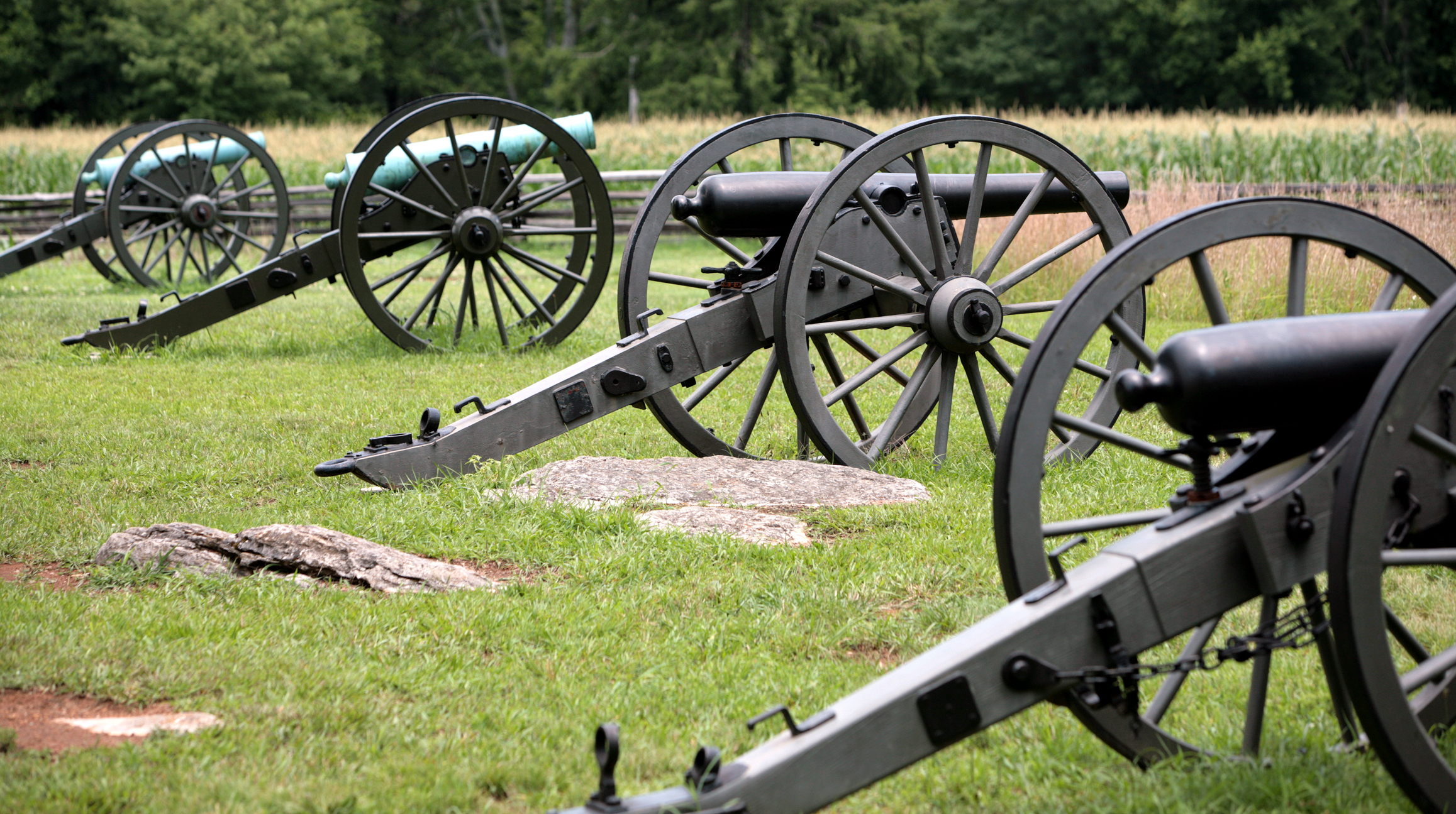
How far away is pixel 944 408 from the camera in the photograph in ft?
16.2

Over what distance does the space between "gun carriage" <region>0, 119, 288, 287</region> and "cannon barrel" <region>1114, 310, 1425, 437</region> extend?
10.8m

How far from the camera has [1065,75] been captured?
41219 mm

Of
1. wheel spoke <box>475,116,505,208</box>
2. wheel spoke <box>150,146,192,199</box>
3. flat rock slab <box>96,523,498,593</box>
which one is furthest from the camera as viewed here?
wheel spoke <box>150,146,192,199</box>

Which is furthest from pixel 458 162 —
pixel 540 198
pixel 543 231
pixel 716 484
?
pixel 716 484

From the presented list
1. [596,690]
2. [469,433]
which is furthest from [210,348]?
[596,690]

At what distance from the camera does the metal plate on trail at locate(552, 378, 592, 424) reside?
476 centimetres

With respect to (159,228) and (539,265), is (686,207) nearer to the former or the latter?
(539,265)

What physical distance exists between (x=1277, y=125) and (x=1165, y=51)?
2086cm

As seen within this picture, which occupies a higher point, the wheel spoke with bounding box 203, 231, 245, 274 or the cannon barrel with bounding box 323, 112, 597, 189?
the cannon barrel with bounding box 323, 112, 597, 189

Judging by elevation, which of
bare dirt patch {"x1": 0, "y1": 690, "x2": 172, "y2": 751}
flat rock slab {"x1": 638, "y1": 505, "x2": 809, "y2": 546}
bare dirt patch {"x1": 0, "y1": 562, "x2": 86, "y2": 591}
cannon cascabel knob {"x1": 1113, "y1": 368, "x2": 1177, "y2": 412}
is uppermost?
cannon cascabel knob {"x1": 1113, "y1": 368, "x2": 1177, "y2": 412}

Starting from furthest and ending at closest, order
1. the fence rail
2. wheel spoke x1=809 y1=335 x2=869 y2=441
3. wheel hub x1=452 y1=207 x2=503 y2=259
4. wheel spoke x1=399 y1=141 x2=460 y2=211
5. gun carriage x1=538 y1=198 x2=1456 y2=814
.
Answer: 1. the fence rail
2. wheel hub x1=452 y1=207 x2=503 y2=259
3. wheel spoke x1=399 y1=141 x2=460 y2=211
4. wheel spoke x1=809 y1=335 x2=869 y2=441
5. gun carriage x1=538 y1=198 x2=1456 y2=814

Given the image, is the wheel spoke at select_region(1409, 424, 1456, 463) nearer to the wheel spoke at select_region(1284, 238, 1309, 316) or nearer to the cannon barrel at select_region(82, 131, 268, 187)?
the wheel spoke at select_region(1284, 238, 1309, 316)

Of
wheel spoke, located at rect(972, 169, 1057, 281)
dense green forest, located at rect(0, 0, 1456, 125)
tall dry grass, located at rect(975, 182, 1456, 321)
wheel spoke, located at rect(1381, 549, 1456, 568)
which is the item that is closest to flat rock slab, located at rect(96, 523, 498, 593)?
wheel spoke, located at rect(972, 169, 1057, 281)

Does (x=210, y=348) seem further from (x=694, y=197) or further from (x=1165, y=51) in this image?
(x=1165, y=51)
